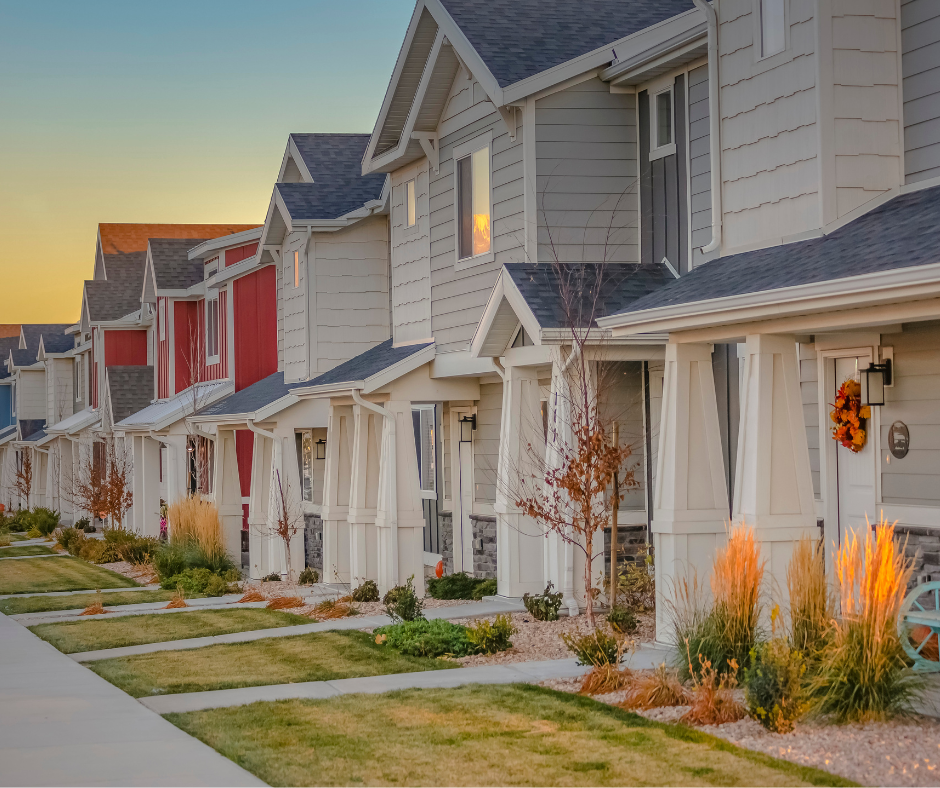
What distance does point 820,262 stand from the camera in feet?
32.5

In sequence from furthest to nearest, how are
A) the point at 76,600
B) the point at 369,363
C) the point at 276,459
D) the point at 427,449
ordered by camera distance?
the point at 276,459, the point at 427,449, the point at 76,600, the point at 369,363

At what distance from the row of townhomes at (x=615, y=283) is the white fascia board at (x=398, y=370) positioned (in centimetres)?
4

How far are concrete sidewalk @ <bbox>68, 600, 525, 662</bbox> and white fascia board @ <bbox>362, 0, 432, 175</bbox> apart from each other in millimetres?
7710

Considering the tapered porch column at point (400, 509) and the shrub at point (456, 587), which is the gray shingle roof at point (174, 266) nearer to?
the tapered porch column at point (400, 509)

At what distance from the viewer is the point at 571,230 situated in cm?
1549

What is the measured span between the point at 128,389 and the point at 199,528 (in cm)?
1526

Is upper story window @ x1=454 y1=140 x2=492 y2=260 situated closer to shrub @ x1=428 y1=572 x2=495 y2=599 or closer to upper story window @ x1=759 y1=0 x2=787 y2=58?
shrub @ x1=428 y1=572 x2=495 y2=599

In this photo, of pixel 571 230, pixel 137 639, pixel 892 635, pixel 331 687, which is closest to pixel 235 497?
pixel 137 639

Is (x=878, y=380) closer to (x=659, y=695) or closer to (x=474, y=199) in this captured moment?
(x=659, y=695)

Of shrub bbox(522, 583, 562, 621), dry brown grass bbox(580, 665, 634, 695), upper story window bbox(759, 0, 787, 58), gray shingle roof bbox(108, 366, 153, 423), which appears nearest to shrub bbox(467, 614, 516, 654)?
shrub bbox(522, 583, 562, 621)

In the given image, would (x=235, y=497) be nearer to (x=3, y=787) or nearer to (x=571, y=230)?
(x=571, y=230)

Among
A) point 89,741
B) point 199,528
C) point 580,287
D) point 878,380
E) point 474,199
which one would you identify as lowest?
point 89,741

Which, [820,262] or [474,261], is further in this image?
[474,261]

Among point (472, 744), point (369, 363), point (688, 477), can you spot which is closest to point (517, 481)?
point (688, 477)
